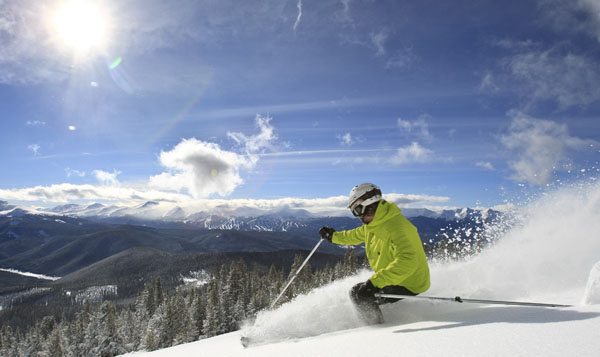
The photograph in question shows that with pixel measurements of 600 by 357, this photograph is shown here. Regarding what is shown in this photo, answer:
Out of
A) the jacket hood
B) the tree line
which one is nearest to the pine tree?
the tree line

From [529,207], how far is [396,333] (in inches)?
457

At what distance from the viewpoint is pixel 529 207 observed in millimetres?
12281

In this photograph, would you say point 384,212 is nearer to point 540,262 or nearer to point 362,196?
point 362,196

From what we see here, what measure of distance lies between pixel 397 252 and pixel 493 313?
5.35 ft

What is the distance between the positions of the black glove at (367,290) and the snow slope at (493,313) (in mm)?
527

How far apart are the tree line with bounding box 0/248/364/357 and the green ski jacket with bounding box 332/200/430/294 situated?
3051 cm

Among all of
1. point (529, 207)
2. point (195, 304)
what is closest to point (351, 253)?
point (195, 304)

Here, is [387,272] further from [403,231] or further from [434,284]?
[434,284]

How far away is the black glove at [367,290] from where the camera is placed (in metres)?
5.50

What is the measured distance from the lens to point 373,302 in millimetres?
5516

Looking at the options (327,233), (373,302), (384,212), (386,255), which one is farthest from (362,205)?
(327,233)

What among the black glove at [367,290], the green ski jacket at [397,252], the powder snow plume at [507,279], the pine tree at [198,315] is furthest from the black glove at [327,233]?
the pine tree at [198,315]

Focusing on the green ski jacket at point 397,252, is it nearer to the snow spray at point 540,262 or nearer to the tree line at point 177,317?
the snow spray at point 540,262

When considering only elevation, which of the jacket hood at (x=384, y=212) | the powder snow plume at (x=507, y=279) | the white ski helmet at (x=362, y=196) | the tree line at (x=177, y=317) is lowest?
the tree line at (x=177, y=317)
